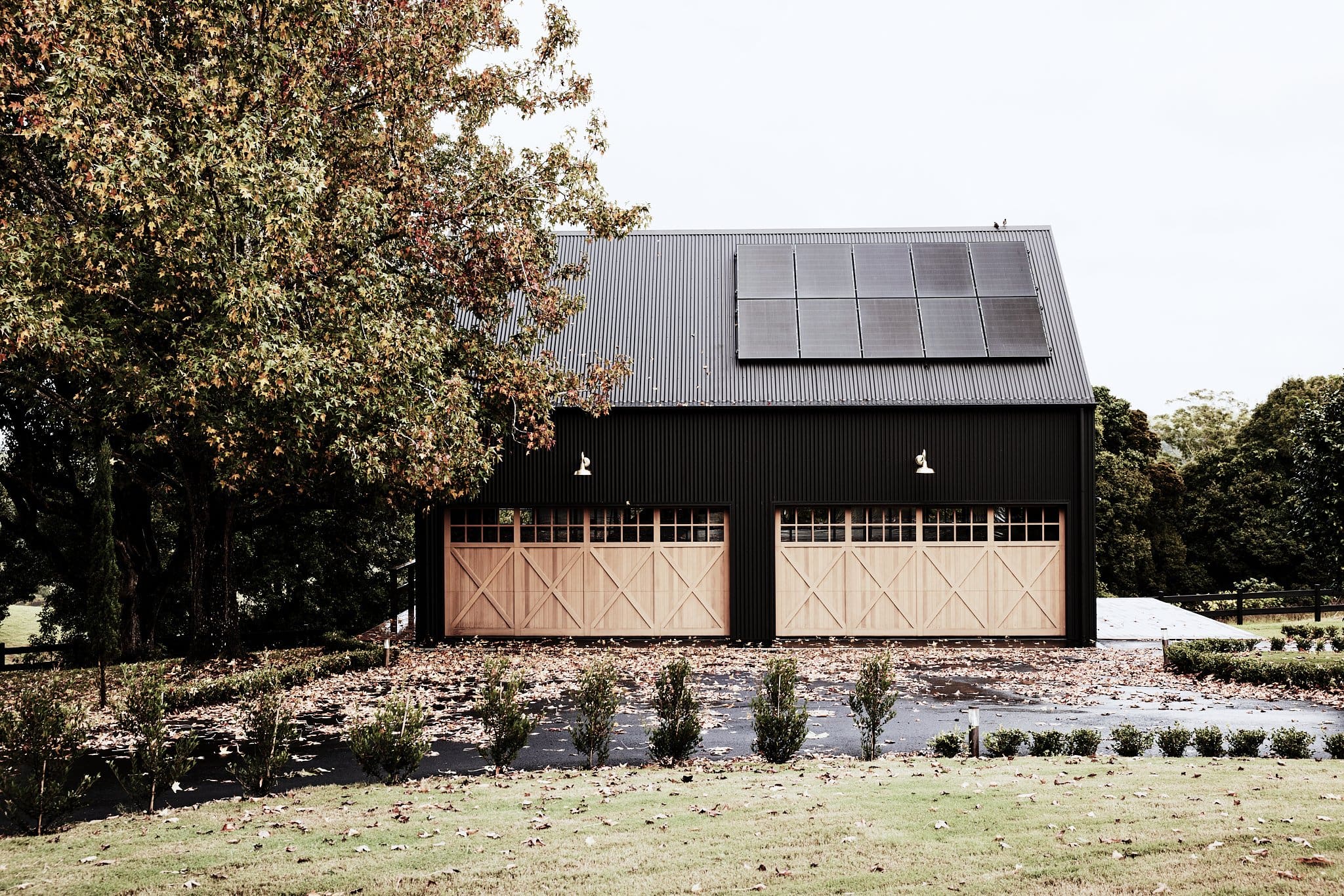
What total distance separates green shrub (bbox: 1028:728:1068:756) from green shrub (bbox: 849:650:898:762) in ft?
4.44

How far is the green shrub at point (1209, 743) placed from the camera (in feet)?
30.4

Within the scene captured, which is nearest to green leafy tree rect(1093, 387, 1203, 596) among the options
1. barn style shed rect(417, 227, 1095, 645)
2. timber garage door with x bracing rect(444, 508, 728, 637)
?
barn style shed rect(417, 227, 1095, 645)

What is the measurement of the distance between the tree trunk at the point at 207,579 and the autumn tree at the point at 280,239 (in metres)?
0.05

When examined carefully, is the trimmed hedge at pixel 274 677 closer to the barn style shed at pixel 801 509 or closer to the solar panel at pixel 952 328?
the barn style shed at pixel 801 509

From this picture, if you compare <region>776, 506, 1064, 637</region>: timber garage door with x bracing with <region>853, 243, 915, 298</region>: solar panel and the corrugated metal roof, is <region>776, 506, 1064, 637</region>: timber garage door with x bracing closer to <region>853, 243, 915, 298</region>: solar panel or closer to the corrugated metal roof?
the corrugated metal roof

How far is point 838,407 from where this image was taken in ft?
59.0

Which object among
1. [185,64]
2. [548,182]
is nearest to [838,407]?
[548,182]

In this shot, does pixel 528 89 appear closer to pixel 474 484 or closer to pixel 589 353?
pixel 589 353

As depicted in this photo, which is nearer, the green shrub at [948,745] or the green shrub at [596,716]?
the green shrub at [596,716]

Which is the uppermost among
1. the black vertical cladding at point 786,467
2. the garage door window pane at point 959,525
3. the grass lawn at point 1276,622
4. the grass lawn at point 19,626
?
the black vertical cladding at point 786,467

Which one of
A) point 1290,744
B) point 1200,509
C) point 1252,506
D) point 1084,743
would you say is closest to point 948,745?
point 1084,743

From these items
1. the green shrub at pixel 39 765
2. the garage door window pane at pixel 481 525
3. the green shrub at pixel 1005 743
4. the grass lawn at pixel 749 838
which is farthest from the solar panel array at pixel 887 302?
the green shrub at pixel 39 765

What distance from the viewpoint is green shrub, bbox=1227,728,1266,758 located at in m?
9.22

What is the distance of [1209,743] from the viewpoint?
927 centimetres
